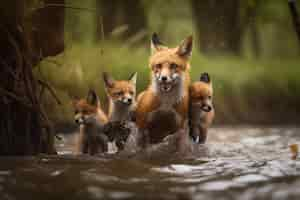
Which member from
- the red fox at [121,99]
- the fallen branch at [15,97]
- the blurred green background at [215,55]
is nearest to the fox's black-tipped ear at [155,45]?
the red fox at [121,99]

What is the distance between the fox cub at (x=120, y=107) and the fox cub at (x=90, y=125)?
185 mm

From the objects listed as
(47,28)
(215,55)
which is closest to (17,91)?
(47,28)

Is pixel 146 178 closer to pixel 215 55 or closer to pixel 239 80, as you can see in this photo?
pixel 239 80

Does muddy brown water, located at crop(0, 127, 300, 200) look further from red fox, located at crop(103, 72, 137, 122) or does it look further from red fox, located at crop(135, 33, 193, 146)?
red fox, located at crop(103, 72, 137, 122)

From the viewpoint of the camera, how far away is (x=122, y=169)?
4465mm

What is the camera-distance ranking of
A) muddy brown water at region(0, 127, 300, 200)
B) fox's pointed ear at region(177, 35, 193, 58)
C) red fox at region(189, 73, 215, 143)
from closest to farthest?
muddy brown water at region(0, 127, 300, 200) → fox's pointed ear at region(177, 35, 193, 58) → red fox at region(189, 73, 215, 143)

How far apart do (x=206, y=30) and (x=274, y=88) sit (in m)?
2.85

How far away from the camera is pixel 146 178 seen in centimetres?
416

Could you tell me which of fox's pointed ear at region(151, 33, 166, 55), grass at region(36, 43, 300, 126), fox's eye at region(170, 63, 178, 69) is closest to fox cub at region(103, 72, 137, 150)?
fox's pointed ear at region(151, 33, 166, 55)

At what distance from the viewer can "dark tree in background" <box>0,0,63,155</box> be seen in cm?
529

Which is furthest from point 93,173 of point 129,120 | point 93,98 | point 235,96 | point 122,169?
point 235,96

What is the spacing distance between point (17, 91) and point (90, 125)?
1.57 metres

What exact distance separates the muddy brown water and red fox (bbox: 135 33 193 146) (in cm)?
61

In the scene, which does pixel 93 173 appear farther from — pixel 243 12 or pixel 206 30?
pixel 206 30
